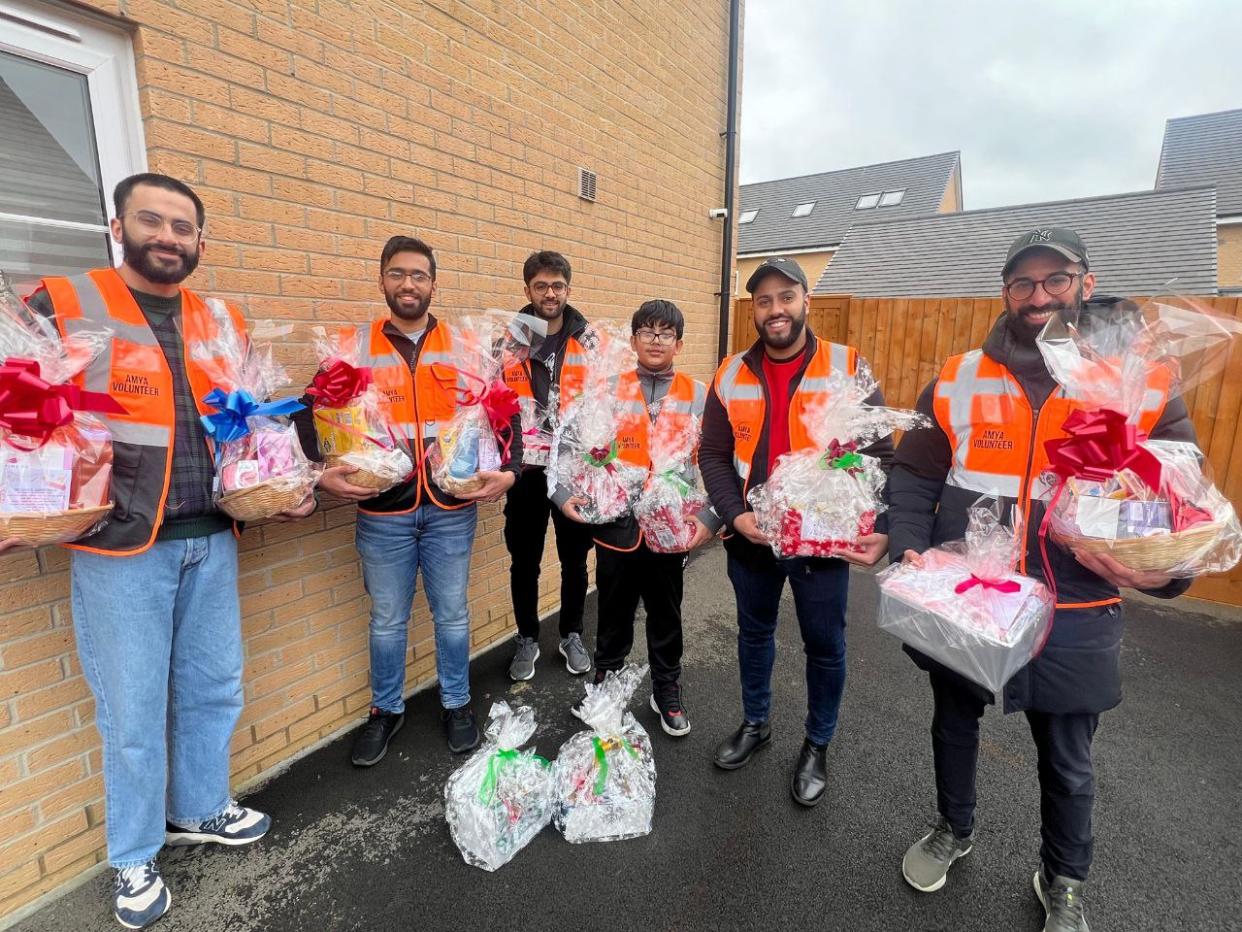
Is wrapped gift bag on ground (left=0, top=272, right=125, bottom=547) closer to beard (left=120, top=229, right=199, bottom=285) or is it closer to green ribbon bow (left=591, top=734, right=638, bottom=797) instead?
beard (left=120, top=229, right=199, bottom=285)

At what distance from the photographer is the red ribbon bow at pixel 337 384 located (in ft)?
6.93

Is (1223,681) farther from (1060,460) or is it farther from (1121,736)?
(1060,460)

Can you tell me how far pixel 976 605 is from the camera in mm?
1605

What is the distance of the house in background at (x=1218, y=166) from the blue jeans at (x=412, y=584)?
1897cm

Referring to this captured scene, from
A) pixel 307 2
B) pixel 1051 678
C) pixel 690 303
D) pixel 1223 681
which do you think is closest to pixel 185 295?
pixel 307 2

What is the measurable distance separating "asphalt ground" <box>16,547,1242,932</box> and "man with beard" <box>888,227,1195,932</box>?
1.47ft

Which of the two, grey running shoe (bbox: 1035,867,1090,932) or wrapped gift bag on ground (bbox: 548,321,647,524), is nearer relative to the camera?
grey running shoe (bbox: 1035,867,1090,932)

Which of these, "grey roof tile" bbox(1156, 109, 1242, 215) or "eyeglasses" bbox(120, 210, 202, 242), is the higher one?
"grey roof tile" bbox(1156, 109, 1242, 215)

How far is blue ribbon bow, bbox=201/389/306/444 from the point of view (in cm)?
177

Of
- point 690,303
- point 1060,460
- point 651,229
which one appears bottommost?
point 1060,460

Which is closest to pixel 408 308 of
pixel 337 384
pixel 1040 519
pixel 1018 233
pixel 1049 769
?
pixel 337 384

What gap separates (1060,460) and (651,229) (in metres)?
3.77

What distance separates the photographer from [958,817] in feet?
6.63

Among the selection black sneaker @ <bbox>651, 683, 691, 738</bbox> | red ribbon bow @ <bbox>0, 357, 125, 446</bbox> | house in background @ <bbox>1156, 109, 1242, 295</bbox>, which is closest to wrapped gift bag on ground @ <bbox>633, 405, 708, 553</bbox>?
black sneaker @ <bbox>651, 683, 691, 738</bbox>
